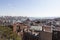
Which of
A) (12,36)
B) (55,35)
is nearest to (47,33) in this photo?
(55,35)

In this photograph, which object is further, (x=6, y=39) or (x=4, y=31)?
(x=4, y=31)

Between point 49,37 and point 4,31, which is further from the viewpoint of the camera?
point 4,31

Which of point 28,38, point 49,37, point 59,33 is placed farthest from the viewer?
point 28,38

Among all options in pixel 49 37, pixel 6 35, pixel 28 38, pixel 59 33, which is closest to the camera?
pixel 59 33

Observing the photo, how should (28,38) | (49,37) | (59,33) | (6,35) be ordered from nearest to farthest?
(59,33)
(49,37)
(6,35)
(28,38)

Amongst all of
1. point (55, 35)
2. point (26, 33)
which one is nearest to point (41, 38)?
point (55, 35)

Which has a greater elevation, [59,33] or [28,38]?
[59,33]

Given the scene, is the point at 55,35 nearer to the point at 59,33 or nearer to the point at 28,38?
the point at 59,33

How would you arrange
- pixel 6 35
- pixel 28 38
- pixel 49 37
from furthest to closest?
pixel 28 38 < pixel 6 35 < pixel 49 37

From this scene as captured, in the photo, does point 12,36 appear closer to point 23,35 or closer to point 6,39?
point 6,39
